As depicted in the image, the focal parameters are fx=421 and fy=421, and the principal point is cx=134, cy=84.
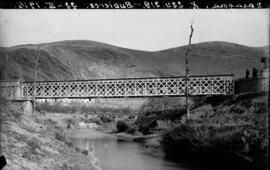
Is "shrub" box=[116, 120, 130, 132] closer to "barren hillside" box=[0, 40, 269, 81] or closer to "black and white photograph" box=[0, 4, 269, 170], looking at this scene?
"black and white photograph" box=[0, 4, 269, 170]

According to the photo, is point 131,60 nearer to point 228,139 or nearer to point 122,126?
point 122,126

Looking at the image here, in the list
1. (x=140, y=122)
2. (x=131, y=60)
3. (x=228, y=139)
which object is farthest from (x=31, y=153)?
(x=131, y=60)

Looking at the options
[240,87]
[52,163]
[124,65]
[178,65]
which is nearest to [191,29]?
[240,87]

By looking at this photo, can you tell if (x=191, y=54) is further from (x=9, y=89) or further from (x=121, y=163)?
(x=121, y=163)

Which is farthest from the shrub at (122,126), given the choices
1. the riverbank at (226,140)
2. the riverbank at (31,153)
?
the riverbank at (31,153)

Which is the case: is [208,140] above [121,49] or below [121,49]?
below

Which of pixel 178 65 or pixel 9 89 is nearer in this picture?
pixel 9 89

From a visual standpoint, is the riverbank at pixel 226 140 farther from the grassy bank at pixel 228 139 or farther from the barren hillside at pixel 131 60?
the barren hillside at pixel 131 60

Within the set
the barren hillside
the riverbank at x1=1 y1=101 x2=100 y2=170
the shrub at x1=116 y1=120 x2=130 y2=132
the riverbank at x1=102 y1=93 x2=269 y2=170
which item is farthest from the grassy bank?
the barren hillside
